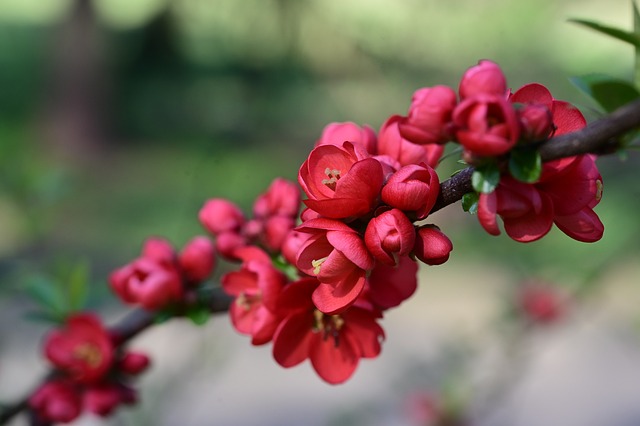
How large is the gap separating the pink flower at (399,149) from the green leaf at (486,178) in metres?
0.15

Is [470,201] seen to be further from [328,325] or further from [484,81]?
[328,325]

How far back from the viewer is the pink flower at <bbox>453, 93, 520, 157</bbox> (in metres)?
0.53

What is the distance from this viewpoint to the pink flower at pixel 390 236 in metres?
0.59

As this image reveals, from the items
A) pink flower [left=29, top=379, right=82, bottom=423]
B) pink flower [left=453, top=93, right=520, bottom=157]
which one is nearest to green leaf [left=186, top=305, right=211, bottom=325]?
pink flower [left=29, top=379, right=82, bottom=423]

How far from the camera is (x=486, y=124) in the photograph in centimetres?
54

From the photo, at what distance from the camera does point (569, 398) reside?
3580mm

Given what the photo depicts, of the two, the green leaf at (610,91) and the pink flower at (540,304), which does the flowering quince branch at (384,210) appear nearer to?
the green leaf at (610,91)

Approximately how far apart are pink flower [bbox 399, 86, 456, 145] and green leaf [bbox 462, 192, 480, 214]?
0.16 ft

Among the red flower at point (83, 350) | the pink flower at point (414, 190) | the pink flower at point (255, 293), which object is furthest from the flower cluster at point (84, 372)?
the pink flower at point (414, 190)

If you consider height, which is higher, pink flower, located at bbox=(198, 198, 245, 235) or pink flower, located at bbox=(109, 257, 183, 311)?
pink flower, located at bbox=(198, 198, 245, 235)

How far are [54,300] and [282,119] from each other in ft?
21.8

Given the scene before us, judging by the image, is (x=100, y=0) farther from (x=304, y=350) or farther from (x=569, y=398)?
(x=304, y=350)

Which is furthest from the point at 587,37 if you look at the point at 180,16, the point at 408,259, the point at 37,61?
the point at 37,61

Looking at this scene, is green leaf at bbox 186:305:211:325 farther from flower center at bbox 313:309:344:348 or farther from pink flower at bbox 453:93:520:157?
pink flower at bbox 453:93:520:157
